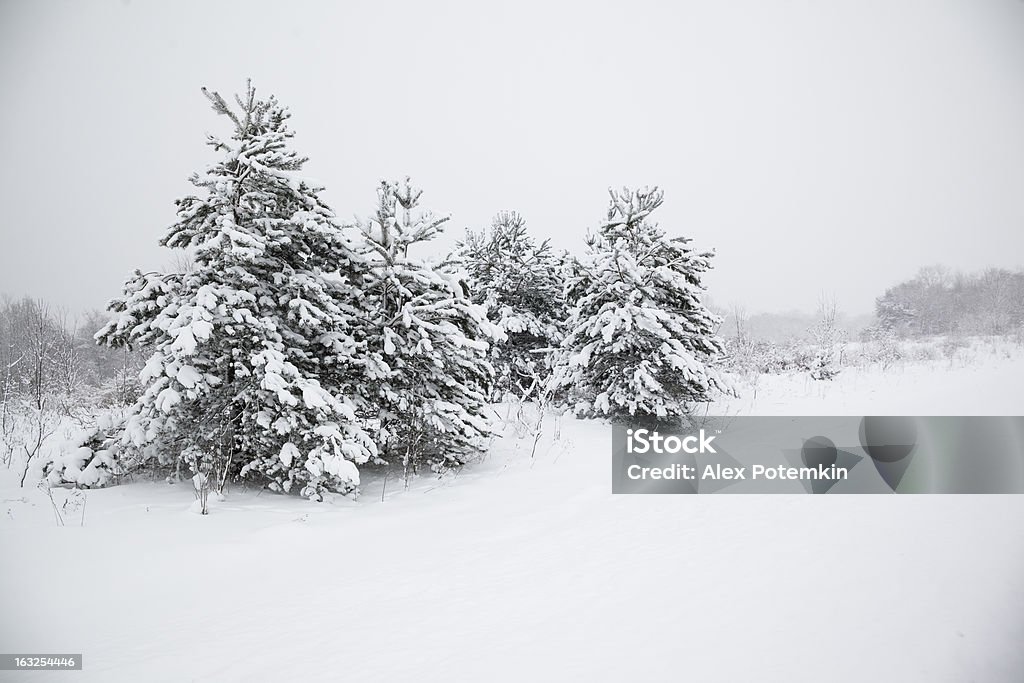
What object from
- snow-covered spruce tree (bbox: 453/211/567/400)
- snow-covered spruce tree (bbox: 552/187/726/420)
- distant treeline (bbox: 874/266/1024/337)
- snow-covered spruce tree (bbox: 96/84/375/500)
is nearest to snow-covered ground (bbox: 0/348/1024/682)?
snow-covered spruce tree (bbox: 96/84/375/500)

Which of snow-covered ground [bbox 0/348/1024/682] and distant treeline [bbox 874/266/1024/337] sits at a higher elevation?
distant treeline [bbox 874/266/1024/337]

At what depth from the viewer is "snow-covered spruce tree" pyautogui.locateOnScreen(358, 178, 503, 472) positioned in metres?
7.72

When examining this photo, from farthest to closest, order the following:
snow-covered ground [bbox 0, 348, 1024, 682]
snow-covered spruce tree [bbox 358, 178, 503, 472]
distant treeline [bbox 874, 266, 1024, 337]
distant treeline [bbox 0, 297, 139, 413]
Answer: distant treeline [bbox 874, 266, 1024, 337] < distant treeline [bbox 0, 297, 139, 413] < snow-covered spruce tree [bbox 358, 178, 503, 472] < snow-covered ground [bbox 0, 348, 1024, 682]

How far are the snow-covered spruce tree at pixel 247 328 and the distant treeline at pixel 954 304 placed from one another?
1333 inches

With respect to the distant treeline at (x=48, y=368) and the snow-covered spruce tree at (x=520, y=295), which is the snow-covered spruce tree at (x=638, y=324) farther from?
the distant treeline at (x=48, y=368)

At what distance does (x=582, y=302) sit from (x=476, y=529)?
7.22 m

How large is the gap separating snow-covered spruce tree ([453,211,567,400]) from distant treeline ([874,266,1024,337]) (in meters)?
26.3

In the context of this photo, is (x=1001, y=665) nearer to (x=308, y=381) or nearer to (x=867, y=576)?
(x=867, y=576)

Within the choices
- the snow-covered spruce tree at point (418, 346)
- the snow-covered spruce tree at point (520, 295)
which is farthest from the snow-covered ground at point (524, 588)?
the snow-covered spruce tree at point (520, 295)

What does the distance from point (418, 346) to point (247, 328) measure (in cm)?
231

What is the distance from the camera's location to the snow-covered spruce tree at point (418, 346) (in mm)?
7719

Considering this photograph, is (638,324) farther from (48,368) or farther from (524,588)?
(48,368)

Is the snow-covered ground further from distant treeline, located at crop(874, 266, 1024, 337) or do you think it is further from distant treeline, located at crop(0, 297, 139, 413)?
distant treeline, located at crop(874, 266, 1024, 337)

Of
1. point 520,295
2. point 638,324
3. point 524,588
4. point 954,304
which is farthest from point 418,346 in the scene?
point 954,304
